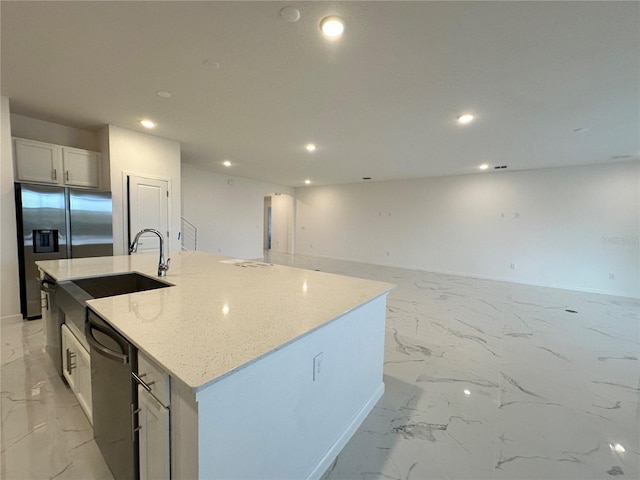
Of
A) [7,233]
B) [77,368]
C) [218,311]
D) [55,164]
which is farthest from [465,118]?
[7,233]

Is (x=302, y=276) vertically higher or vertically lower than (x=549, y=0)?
lower

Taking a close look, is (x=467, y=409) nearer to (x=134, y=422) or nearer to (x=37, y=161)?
(x=134, y=422)

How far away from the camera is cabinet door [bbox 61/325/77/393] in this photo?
164 cm

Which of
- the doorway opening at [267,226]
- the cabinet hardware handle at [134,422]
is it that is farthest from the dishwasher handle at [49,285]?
the doorway opening at [267,226]

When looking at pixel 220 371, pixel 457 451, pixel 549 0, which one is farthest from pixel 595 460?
pixel 549 0

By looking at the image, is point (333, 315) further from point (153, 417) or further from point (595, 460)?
point (595, 460)

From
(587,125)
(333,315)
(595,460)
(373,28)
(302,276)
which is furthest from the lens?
(587,125)

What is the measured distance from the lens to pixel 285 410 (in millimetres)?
1069

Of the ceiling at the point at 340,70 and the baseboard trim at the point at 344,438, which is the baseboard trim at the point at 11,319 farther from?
the baseboard trim at the point at 344,438

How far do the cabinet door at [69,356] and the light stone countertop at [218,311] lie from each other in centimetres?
37

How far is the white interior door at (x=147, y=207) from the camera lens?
399cm

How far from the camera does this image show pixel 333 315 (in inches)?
47.9

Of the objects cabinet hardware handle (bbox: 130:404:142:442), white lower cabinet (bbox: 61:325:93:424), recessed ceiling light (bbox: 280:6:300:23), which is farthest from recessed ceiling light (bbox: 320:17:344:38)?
white lower cabinet (bbox: 61:325:93:424)

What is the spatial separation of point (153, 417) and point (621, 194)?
7.53 m
